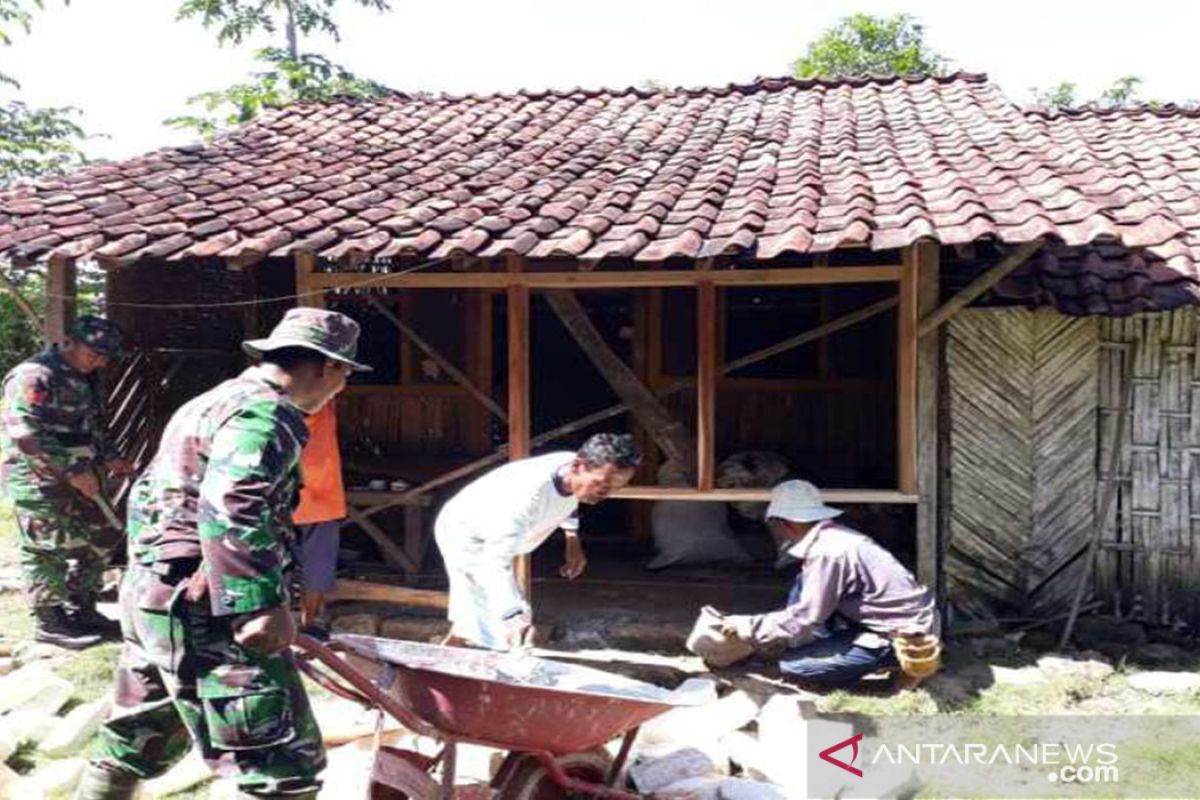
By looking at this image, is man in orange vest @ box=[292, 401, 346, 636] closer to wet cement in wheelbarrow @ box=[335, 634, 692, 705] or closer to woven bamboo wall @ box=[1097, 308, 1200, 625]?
wet cement in wheelbarrow @ box=[335, 634, 692, 705]

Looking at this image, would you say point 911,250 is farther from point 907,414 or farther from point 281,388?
point 281,388

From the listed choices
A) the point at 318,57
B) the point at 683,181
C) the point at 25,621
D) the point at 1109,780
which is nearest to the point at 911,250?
the point at 683,181

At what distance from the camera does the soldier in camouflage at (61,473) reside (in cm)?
593

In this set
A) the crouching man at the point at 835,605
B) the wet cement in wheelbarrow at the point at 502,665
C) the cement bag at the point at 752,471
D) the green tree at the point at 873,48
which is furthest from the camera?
the green tree at the point at 873,48

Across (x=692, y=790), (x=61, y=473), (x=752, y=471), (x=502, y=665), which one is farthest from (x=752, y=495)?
(x=61, y=473)

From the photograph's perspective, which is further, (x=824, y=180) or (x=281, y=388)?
(x=824, y=180)

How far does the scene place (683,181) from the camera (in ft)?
22.7

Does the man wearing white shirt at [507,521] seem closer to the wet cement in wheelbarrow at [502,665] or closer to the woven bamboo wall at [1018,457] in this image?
the wet cement in wheelbarrow at [502,665]

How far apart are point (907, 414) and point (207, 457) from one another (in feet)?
13.9

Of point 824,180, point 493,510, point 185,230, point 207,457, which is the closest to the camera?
point 207,457

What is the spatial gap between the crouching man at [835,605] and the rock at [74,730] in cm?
331

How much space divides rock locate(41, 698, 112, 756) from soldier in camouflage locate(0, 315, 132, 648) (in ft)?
4.27

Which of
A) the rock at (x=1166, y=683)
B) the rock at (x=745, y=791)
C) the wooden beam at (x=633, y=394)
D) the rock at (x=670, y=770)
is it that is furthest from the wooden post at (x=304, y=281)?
the rock at (x=1166, y=683)

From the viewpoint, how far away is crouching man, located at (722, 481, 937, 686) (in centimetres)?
529
